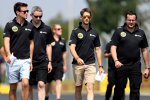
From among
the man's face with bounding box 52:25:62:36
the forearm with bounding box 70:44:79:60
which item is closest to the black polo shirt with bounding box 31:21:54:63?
the forearm with bounding box 70:44:79:60

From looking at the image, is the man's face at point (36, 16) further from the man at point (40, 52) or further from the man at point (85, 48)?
the man at point (85, 48)

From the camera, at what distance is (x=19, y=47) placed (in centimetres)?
1730

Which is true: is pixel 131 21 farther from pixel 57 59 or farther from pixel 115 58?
pixel 57 59

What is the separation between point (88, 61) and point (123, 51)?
89 cm

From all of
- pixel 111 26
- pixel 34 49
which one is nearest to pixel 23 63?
pixel 34 49

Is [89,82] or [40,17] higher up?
[40,17]

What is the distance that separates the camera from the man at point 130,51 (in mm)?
17516

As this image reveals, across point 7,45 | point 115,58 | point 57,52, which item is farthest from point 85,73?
point 57,52

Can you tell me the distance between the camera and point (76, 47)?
18.1m

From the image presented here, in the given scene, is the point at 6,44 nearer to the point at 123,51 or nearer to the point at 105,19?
the point at 123,51

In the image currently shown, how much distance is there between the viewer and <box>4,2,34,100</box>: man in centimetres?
1725

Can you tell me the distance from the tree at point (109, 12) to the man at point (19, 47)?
78.3m

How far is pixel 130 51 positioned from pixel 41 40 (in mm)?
2247

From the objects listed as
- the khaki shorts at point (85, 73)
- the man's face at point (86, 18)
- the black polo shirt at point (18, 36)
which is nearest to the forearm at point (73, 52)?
the khaki shorts at point (85, 73)
